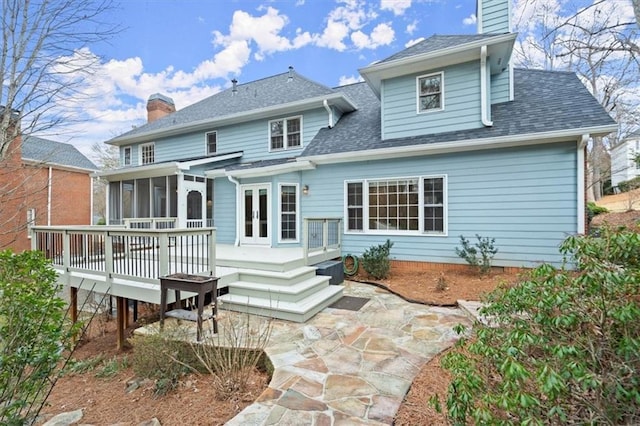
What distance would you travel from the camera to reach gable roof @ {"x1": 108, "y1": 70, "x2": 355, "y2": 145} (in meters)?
10.6

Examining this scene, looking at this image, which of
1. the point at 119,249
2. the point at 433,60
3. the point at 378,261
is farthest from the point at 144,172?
the point at 433,60

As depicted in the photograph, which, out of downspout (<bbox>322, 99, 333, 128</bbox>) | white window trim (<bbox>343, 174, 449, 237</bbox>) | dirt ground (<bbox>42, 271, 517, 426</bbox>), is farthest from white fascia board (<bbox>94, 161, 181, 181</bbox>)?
dirt ground (<bbox>42, 271, 517, 426</bbox>)

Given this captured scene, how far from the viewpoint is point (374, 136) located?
30.5 ft

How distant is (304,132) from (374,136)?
2711mm

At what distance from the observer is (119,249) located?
588 centimetres

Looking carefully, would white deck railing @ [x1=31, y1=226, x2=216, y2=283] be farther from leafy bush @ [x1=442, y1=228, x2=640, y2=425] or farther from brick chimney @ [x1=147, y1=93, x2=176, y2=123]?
brick chimney @ [x1=147, y1=93, x2=176, y2=123]

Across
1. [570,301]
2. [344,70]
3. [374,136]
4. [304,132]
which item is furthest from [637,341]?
[344,70]

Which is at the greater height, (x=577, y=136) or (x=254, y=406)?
(x=577, y=136)

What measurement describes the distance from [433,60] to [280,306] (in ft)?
24.3

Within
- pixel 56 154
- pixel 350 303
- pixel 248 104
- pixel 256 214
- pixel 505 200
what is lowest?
pixel 350 303

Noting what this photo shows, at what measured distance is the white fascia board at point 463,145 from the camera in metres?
6.33

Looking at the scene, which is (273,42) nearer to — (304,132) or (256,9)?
(256,9)

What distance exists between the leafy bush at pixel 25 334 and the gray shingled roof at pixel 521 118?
717cm

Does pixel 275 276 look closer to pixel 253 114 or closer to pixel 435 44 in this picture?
pixel 253 114
